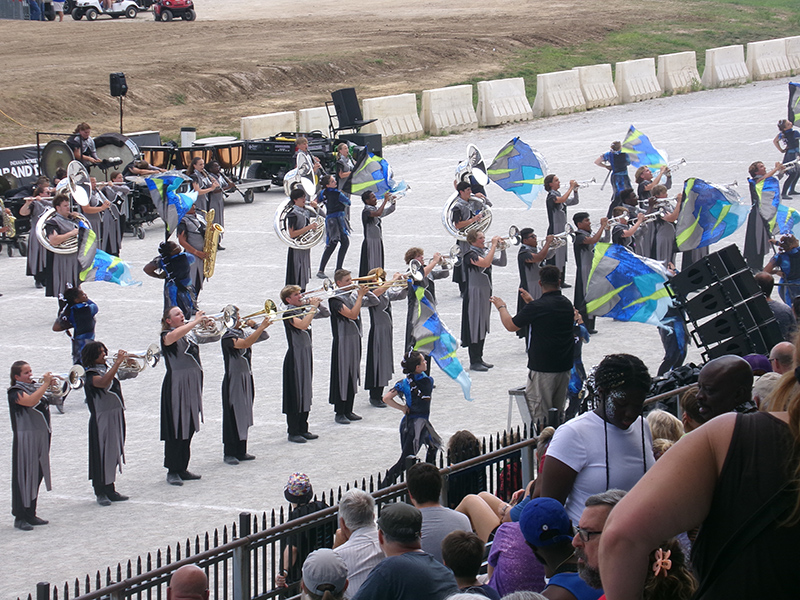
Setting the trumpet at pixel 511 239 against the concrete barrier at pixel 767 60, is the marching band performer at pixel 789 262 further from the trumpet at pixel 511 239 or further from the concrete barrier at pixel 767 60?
the concrete barrier at pixel 767 60

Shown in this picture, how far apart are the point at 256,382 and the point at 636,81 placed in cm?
2690

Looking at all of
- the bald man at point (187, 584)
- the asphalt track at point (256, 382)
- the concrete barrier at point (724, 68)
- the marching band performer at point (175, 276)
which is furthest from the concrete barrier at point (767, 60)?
the bald man at point (187, 584)

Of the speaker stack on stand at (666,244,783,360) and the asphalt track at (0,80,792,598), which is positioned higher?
the speaker stack on stand at (666,244,783,360)

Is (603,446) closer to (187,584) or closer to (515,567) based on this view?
(515,567)

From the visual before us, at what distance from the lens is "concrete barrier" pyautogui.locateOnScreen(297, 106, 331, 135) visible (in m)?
30.4

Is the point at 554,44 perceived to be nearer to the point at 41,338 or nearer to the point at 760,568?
the point at 41,338

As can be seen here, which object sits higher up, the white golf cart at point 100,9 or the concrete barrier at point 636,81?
the white golf cart at point 100,9

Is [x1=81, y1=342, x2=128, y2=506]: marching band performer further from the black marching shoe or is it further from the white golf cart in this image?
the white golf cart

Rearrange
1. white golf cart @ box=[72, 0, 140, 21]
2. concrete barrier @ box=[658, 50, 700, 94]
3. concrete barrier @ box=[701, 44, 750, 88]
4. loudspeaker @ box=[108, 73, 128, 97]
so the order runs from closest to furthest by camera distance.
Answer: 1. loudspeaker @ box=[108, 73, 128, 97]
2. concrete barrier @ box=[658, 50, 700, 94]
3. concrete barrier @ box=[701, 44, 750, 88]
4. white golf cart @ box=[72, 0, 140, 21]

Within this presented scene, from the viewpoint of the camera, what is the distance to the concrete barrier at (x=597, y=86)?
36.0 metres

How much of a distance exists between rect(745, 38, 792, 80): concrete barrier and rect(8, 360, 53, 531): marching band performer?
36.3 meters

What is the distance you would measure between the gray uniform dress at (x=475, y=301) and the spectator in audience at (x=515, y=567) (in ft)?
30.9

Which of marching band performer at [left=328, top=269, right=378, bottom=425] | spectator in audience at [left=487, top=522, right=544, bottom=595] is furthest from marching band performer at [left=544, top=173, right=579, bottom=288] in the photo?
spectator in audience at [left=487, top=522, right=544, bottom=595]

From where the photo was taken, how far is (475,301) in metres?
14.8
